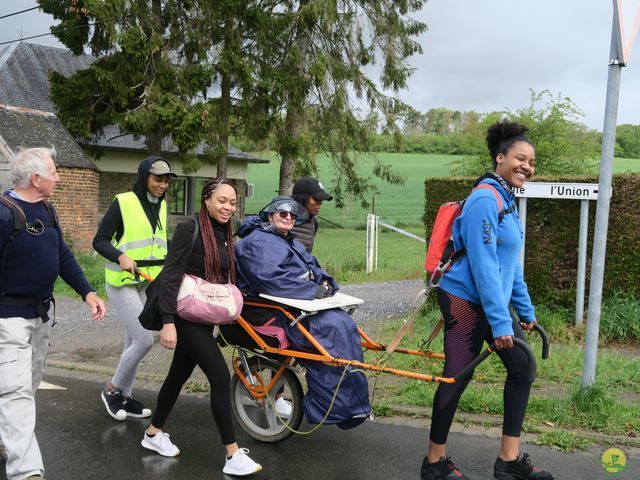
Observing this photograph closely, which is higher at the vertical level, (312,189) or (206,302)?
(312,189)

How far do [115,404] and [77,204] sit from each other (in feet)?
48.0

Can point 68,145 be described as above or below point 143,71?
below

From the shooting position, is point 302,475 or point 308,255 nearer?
point 302,475

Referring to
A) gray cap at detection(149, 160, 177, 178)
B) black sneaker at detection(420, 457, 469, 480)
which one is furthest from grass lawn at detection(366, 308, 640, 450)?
gray cap at detection(149, 160, 177, 178)

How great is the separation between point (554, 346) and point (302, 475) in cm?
420

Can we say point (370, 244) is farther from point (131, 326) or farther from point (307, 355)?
point (307, 355)

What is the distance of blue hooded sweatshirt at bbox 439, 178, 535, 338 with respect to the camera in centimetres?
403

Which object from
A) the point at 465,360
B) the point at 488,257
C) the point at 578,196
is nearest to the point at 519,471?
the point at 465,360

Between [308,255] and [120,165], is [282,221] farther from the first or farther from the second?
[120,165]

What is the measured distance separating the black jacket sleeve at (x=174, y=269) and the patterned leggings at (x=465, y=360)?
1.68m

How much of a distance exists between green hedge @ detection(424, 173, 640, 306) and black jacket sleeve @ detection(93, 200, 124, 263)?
5147 mm

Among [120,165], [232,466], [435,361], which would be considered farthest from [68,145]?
[232,466]

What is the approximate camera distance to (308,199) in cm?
561

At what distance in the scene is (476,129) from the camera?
13.7 meters
